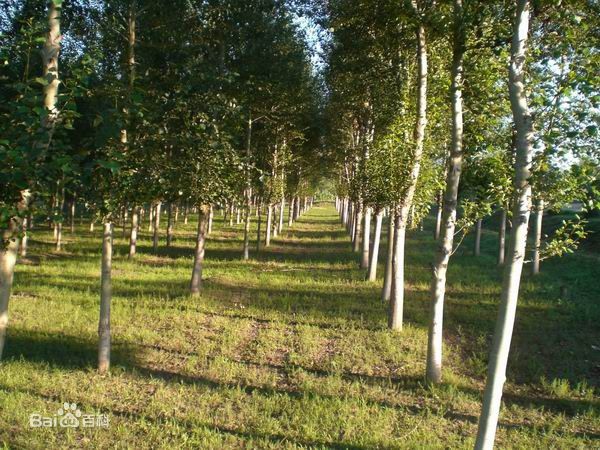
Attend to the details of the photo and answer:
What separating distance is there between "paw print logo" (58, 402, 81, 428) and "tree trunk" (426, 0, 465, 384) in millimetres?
5398

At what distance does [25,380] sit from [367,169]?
897cm

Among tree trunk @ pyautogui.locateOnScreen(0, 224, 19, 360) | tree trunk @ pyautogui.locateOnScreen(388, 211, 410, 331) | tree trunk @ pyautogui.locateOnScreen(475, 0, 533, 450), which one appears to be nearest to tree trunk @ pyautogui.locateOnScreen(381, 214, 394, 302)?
tree trunk @ pyautogui.locateOnScreen(388, 211, 410, 331)

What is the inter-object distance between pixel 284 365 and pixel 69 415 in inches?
148

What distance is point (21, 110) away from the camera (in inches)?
163

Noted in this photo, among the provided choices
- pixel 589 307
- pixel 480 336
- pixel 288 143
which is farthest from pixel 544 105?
pixel 288 143

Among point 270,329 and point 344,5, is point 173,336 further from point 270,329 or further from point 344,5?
point 344,5

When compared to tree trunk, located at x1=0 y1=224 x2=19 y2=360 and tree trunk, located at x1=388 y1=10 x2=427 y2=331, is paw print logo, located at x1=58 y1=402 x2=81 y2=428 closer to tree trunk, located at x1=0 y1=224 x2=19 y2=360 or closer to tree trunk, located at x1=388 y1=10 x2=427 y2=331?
tree trunk, located at x1=0 y1=224 x2=19 y2=360

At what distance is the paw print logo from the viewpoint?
614 cm

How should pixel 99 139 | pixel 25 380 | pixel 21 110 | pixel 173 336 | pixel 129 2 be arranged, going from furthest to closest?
pixel 173 336
pixel 129 2
pixel 25 380
pixel 99 139
pixel 21 110

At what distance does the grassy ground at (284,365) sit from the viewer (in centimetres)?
629

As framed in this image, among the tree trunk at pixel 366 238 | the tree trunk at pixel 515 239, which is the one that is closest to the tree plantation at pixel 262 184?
the tree trunk at pixel 515 239

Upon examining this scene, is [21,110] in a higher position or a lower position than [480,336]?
higher

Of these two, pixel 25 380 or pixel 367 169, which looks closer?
pixel 25 380

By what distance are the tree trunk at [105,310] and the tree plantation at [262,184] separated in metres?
0.03
